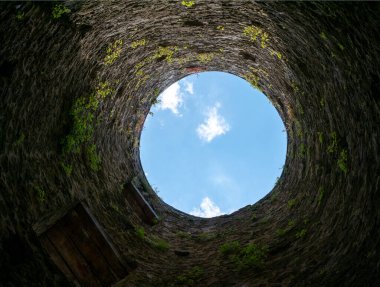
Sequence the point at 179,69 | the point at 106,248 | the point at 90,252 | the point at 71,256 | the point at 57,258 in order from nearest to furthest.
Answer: the point at 57,258, the point at 71,256, the point at 90,252, the point at 106,248, the point at 179,69

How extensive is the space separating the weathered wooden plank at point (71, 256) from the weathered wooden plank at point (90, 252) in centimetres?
6

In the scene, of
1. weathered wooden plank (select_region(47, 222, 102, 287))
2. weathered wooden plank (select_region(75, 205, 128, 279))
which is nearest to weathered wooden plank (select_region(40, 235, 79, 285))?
weathered wooden plank (select_region(47, 222, 102, 287))

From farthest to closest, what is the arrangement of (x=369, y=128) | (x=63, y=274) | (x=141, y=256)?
(x=141, y=256) < (x=63, y=274) < (x=369, y=128)

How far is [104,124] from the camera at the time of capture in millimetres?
7578

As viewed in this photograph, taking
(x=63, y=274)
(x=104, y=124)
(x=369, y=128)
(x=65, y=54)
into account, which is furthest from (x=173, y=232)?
(x=369, y=128)

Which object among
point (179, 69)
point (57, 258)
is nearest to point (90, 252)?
point (57, 258)

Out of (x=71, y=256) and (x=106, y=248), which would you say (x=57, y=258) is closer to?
(x=71, y=256)

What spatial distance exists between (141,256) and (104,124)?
114 inches

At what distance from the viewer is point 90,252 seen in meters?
4.99

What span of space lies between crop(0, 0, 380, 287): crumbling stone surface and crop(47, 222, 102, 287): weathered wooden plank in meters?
0.29

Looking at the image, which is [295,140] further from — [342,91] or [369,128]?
[369,128]

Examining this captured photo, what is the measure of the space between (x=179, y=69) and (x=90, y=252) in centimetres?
566

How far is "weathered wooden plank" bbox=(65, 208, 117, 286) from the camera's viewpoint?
493cm

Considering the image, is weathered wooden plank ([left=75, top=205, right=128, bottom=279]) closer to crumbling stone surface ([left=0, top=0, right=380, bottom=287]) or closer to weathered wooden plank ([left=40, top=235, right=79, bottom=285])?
crumbling stone surface ([left=0, top=0, right=380, bottom=287])
